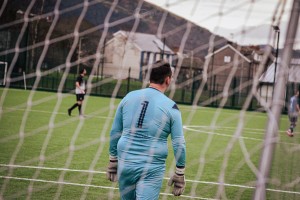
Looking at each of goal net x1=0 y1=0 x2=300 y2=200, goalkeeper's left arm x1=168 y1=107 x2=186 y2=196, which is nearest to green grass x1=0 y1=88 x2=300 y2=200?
goal net x1=0 y1=0 x2=300 y2=200

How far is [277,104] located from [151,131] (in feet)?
4.17

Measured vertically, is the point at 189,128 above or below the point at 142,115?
below

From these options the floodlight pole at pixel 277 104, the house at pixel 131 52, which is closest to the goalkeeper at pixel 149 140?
the floodlight pole at pixel 277 104

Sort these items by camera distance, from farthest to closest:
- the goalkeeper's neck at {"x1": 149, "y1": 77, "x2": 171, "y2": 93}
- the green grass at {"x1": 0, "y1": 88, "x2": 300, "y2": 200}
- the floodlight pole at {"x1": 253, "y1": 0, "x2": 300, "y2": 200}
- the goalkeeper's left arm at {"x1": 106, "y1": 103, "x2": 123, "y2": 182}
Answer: the green grass at {"x1": 0, "y1": 88, "x2": 300, "y2": 200}, the goalkeeper's left arm at {"x1": 106, "y1": 103, "x2": 123, "y2": 182}, the goalkeeper's neck at {"x1": 149, "y1": 77, "x2": 171, "y2": 93}, the floodlight pole at {"x1": 253, "y1": 0, "x2": 300, "y2": 200}

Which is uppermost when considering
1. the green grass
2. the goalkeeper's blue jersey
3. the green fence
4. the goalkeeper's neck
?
the goalkeeper's neck

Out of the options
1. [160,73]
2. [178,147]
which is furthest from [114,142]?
[160,73]

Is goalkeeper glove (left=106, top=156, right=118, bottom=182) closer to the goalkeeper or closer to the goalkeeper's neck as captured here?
the goalkeeper

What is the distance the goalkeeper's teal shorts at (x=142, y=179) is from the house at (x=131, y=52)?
28563 mm

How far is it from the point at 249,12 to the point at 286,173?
109 inches

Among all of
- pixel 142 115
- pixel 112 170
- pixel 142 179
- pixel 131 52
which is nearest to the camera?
pixel 142 179

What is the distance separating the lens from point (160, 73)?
447cm

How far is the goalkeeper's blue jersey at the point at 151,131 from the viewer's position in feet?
14.4

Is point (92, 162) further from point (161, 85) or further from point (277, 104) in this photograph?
point (277, 104)

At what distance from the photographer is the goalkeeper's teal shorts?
14.2ft
